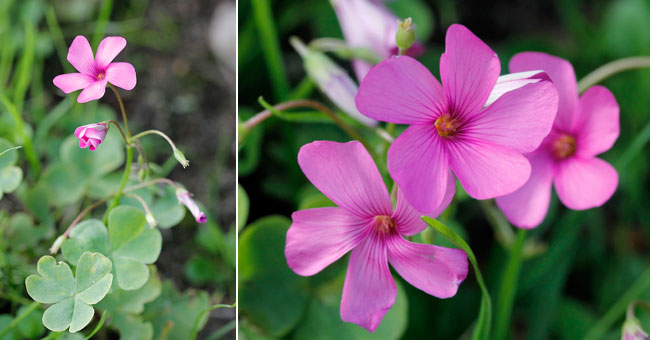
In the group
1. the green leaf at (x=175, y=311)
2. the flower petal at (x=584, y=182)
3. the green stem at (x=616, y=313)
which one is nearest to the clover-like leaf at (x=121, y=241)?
the green leaf at (x=175, y=311)

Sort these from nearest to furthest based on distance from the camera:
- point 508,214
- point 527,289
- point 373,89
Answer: point 373,89, point 508,214, point 527,289

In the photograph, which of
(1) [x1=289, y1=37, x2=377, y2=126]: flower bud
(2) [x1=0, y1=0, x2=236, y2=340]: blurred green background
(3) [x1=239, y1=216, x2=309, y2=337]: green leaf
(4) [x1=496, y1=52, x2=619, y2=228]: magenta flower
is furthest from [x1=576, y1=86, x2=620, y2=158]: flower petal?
(2) [x1=0, y1=0, x2=236, y2=340]: blurred green background

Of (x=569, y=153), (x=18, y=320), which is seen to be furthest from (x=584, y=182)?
(x=18, y=320)

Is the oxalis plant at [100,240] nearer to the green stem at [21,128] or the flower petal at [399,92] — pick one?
the green stem at [21,128]

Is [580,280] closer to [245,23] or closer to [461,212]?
[461,212]

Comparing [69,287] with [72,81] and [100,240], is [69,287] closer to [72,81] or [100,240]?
[100,240]

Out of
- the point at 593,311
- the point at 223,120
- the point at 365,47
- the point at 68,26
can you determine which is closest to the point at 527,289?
the point at 593,311
